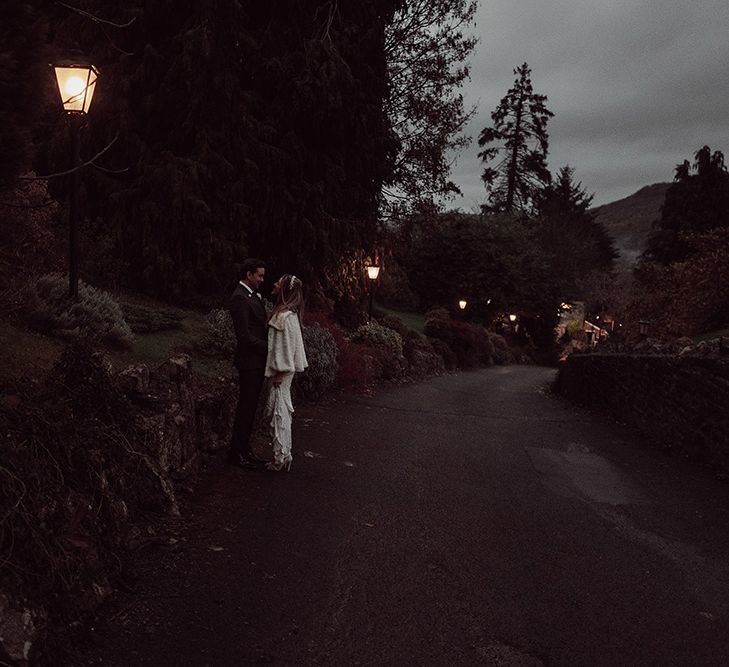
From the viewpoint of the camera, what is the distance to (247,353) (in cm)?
655

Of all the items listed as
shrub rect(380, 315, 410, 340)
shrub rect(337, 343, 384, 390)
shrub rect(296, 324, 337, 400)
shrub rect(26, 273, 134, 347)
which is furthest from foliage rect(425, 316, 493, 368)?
shrub rect(26, 273, 134, 347)

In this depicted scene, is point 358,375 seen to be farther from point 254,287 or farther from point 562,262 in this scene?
point 562,262

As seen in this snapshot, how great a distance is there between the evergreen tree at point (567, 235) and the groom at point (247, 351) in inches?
1699

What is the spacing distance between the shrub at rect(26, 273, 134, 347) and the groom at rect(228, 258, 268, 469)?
1.73m

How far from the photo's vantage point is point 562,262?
5081 cm

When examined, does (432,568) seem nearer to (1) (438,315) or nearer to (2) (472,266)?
(1) (438,315)

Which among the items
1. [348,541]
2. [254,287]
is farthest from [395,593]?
[254,287]

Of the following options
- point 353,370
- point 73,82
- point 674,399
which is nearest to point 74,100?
point 73,82

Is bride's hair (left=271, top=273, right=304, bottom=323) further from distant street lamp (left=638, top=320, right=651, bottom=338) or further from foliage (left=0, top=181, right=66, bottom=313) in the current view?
distant street lamp (left=638, top=320, right=651, bottom=338)

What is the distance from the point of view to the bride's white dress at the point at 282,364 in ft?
21.6

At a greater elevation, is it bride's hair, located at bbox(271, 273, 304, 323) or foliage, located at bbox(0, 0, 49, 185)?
foliage, located at bbox(0, 0, 49, 185)

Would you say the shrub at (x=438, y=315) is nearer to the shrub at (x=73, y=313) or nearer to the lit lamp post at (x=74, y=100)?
the shrub at (x=73, y=313)

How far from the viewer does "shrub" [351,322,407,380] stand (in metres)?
18.1

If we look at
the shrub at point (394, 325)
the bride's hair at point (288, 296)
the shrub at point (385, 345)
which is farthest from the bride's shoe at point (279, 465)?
the shrub at point (394, 325)
